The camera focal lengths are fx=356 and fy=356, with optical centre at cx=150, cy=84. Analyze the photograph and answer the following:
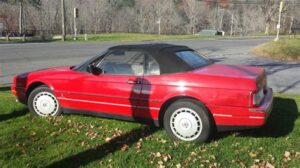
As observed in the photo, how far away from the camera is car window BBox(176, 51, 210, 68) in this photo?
5.60 meters

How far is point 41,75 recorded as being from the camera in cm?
638

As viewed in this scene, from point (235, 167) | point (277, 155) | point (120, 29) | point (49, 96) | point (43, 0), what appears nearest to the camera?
point (235, 167)

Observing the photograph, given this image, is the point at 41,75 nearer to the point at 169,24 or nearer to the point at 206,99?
the point at 206,99

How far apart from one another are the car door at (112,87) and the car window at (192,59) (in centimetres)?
65

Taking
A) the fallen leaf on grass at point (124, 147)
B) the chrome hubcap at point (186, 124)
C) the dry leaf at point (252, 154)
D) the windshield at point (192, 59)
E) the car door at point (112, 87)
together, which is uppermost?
the windshield at point (192, 59)

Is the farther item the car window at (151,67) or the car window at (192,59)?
the car window at (192,59)

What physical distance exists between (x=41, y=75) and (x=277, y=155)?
13.6 feet

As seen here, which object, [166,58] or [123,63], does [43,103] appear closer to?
[123,63]

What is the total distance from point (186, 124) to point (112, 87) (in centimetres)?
133

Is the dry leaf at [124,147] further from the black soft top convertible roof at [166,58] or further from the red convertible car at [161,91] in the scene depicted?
the black soft top convertible roof at [166,58]

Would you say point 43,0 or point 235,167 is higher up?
point 43,0

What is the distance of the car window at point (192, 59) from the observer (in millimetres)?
5602

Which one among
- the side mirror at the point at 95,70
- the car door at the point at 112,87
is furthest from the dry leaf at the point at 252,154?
the side mirror at the point at 95,70

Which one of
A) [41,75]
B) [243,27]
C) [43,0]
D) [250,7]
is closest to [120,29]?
[43,0]
